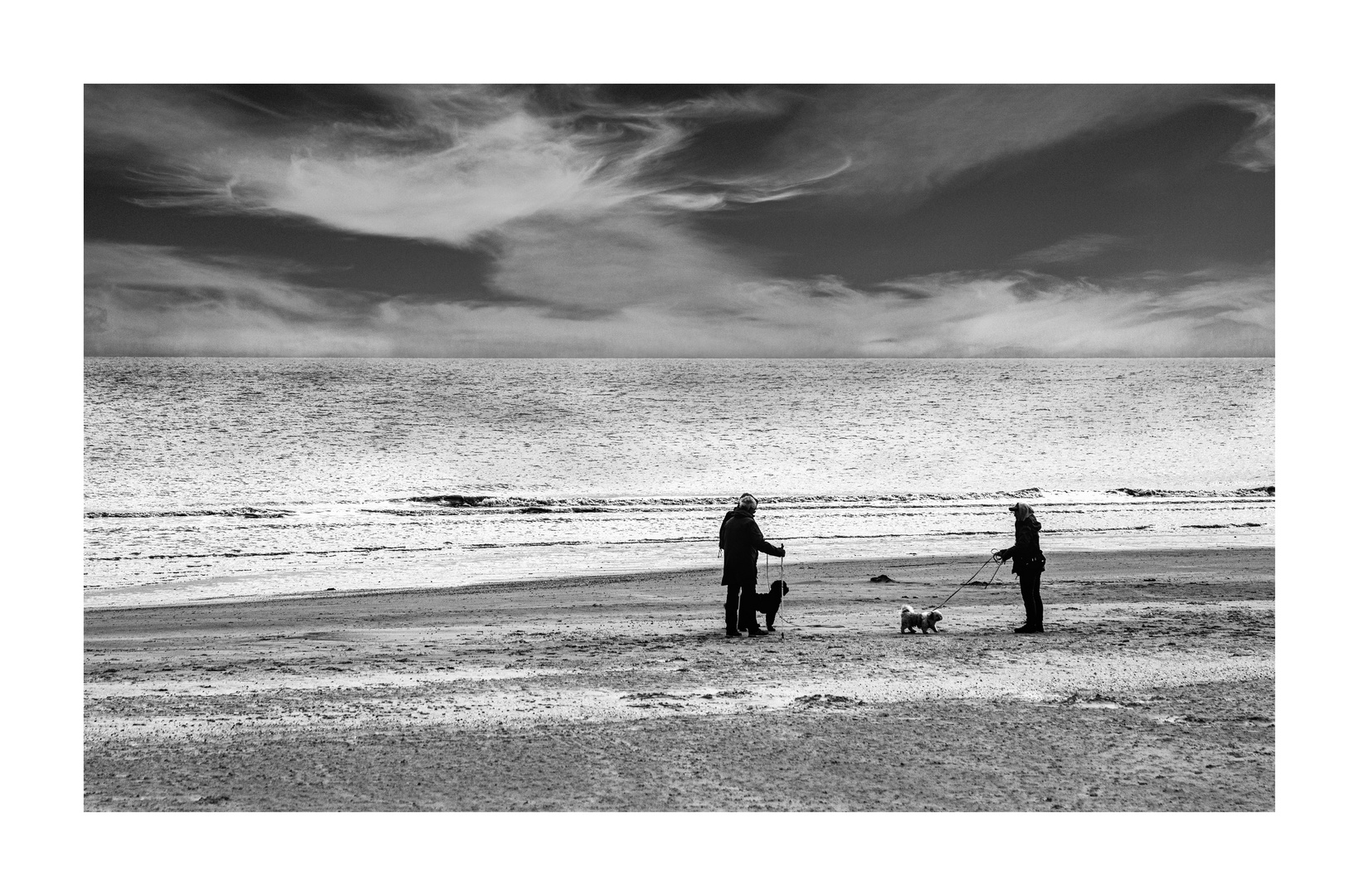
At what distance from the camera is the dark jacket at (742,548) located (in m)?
9.71

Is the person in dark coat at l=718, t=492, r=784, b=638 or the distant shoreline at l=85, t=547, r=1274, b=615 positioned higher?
the person in dark coat at l=718, t=492, r=784, b=638

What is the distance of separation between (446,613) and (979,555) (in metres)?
10.4

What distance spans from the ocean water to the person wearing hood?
7492 millimetres

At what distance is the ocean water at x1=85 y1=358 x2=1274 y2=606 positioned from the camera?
1912 cm

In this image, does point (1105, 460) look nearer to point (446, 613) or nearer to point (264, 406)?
point (446, 613)

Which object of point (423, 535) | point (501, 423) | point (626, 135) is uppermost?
point (626, 135)

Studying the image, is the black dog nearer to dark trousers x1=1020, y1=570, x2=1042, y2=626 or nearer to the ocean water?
dark trousers x1=1020, y1=570, x2=1042, y2=626

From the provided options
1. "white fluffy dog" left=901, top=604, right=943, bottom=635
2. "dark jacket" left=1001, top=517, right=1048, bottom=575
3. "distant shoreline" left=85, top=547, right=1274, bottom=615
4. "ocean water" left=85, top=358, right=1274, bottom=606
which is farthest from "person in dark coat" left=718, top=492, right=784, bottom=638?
"ocean water" left=85, top=358, right=1274, bottom=606

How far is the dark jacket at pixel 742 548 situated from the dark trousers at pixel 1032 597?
2495 millimetres

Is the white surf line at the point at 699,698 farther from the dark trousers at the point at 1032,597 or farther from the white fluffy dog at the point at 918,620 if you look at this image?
the white fluffy dog at the point at 918,620

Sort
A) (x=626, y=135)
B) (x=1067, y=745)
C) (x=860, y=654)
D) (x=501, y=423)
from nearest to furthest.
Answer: (x=1067, y=745) → (x=860, y=654) → (x=626, y=135) → (x=501, y=423)

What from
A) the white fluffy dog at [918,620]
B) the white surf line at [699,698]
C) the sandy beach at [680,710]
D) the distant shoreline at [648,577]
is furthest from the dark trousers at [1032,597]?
the distant shoreline at [648,577]

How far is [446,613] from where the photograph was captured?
11602 millimetres

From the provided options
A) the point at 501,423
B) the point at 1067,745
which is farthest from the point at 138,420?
the point at 1067,745
